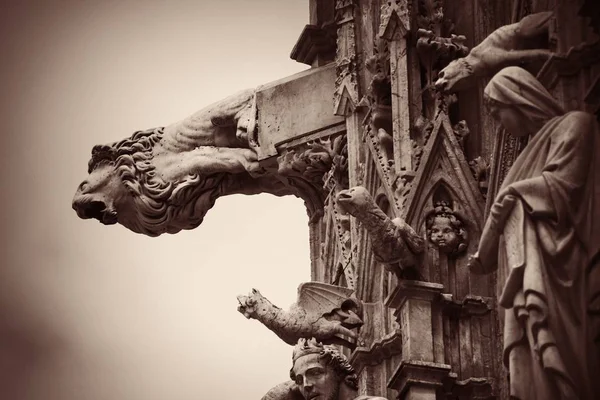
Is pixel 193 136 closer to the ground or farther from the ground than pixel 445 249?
farther from the ground

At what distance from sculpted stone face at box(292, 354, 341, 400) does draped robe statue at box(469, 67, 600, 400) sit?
11.1 feet

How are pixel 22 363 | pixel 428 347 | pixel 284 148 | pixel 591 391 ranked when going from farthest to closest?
1. pixel 22 363
2. pixel 284 148
3. pixel 428 347
4. pixel 591 391

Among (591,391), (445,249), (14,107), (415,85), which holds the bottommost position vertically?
(591,391)

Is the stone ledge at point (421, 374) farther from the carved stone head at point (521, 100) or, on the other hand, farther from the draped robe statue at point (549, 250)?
the carved stone head at point (521, 100)

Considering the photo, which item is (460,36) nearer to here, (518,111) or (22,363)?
(518,111)

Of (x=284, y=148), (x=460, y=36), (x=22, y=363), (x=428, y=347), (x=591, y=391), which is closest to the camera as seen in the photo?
(x=591, y=391)

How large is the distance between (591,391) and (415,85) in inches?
203

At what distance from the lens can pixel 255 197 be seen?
31250mm

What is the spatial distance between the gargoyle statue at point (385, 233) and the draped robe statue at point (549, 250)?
2.47 meters

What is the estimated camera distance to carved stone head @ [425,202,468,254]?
64.2ft

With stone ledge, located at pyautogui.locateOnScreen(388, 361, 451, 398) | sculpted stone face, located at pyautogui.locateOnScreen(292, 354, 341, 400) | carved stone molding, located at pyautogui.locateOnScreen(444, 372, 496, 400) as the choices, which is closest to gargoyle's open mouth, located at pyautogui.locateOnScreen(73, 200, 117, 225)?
sculpted stone face, located at pyautogui.locateOnScreen(292, 354, 341, 400)

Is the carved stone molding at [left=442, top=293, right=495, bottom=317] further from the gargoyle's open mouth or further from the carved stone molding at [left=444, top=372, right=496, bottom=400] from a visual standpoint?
the gargoyle's open mouth

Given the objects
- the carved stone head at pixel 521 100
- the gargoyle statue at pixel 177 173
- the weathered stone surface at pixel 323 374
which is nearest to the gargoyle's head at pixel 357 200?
the weathered stone surface at pixel 323 374

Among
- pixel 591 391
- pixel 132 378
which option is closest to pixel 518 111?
pixel 591 391
